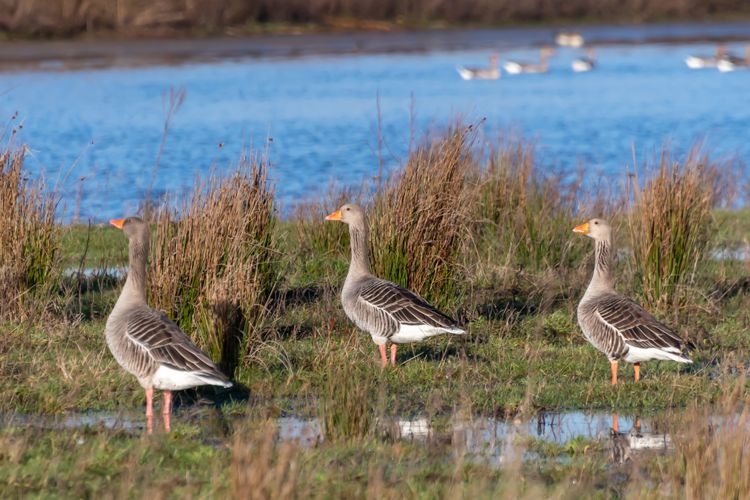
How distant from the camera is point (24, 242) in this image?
1108cm

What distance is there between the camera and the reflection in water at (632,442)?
24.7 feet

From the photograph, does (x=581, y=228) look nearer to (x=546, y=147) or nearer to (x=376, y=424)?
(x=376, y=424)

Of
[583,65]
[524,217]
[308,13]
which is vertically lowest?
[583,65]

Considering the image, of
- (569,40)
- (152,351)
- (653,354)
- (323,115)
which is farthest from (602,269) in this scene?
(569,40)

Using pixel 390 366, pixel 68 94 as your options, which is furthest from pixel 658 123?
pixel 390 366

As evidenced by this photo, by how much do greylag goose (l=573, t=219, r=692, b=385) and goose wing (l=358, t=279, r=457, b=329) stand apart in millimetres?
1115

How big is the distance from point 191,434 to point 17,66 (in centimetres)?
3774

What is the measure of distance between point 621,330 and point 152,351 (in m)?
3.51

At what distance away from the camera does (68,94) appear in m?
38.8

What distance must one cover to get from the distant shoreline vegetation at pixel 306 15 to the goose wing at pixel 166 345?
42.8 m

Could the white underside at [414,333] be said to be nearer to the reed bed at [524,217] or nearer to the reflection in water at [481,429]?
the reflection in water at [481,429]

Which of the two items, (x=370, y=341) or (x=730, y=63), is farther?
(x=730, y=63)

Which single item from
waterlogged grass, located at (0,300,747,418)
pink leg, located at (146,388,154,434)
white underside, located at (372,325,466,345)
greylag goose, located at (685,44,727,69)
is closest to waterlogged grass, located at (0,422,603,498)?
pink leg, located at (146,388,154,434)

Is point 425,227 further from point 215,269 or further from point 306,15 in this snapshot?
point 306,15
